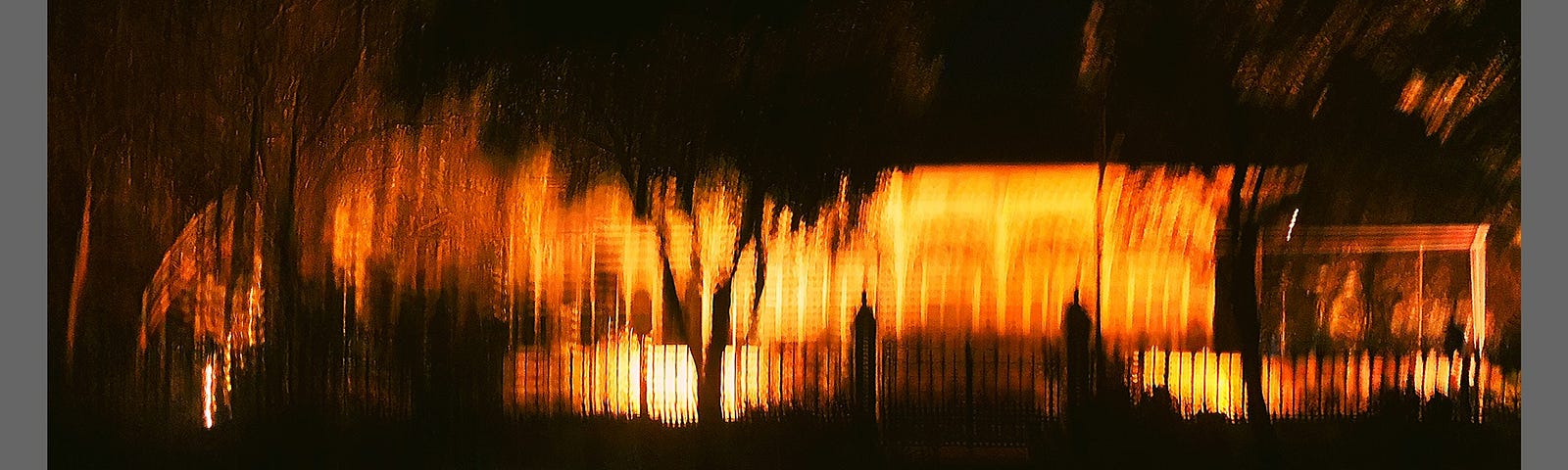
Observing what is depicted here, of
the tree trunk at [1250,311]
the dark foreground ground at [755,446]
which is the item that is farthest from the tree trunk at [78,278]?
the tree trunk at [1250,311]

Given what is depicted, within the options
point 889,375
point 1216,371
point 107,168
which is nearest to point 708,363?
point 889,375

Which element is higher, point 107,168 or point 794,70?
point 794,70

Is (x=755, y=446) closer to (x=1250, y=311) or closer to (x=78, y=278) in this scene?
(x=1250, y=311)

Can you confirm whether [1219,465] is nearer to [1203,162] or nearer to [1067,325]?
[1067,325]

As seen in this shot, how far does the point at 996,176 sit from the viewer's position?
315 centimetres

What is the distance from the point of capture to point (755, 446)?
328 cm

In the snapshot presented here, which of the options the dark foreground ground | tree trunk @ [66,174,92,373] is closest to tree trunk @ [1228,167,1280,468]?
the dark foreground ground

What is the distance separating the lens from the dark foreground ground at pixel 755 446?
3.21 meters

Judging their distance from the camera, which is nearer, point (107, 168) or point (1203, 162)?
point (1203, 162)

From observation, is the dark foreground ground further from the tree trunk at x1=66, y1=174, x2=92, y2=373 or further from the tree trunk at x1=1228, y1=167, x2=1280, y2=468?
the tree trunk at x1=66, y1=174, x2=92, y2=373

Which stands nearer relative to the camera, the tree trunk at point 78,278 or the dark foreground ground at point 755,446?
the dark foreground ground at point 755,446

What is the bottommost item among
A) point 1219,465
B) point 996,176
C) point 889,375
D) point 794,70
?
point 1219,465

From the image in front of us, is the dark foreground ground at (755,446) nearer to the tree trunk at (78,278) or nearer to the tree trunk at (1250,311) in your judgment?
the tree trunk at (1250,311)

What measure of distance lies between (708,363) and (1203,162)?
1.40 metres
